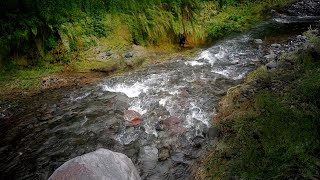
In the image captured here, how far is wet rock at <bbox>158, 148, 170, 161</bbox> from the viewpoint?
6.96 m

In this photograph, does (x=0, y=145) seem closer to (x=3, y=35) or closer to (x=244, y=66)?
(x=3, y=35)

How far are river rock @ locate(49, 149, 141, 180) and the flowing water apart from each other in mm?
1109

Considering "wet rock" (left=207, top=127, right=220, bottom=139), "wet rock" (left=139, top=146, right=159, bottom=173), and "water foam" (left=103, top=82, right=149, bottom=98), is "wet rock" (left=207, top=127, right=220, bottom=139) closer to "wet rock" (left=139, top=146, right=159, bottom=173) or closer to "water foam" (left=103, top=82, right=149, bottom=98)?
"wet rock" (left=139, top=146, right=159, bottom=173)

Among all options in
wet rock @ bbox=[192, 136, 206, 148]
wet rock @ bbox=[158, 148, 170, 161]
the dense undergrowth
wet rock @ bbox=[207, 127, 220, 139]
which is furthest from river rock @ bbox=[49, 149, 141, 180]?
wet rock @ bbox=[207, 127, 220, 139]

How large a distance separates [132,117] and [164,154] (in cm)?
188

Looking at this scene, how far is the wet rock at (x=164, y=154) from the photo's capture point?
696cm

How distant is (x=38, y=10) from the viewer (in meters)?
11.6

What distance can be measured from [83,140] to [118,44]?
588 centimetres

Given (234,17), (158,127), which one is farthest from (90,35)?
(234,17)

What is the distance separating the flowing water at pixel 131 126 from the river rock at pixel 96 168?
43.7 inches

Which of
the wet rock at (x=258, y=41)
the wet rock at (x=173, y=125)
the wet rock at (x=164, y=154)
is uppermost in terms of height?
the wet rock at (x=258, y=41)

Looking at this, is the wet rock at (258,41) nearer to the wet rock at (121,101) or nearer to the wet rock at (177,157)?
the wet rock at (121,101)

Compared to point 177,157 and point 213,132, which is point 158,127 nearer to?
point 177,157

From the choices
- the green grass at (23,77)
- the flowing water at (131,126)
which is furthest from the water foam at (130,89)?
the green grass at (23,77)
